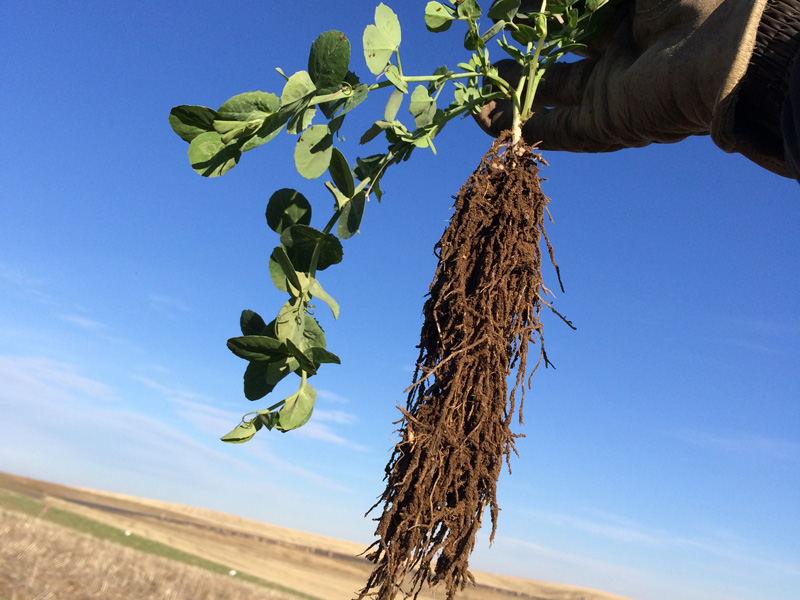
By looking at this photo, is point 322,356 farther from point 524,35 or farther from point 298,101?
point 524,35

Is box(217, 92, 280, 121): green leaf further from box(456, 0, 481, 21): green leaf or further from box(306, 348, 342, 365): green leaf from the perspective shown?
box(456, 0, 481, 21): green leaf

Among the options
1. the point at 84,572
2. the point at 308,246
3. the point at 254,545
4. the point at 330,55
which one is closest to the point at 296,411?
the point at 308,246

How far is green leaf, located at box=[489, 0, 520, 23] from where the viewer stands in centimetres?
119

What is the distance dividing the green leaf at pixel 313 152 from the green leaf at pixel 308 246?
97 mm

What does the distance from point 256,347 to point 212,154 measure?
321 mm

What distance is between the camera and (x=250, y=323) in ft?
3.35

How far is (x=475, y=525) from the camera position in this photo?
108cm

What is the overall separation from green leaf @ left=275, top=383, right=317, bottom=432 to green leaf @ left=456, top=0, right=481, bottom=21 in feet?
2.71

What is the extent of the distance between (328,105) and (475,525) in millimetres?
781

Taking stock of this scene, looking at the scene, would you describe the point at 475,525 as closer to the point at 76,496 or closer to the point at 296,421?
the point at 296,421

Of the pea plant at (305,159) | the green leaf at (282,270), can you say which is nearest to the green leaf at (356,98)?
the pea plant at (305,159)

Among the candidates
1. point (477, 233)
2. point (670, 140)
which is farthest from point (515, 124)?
point (670, 140)

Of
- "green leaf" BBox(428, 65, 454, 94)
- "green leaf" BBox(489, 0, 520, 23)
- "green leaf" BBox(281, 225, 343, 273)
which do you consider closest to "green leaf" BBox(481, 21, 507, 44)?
"green leaf" BBox(489, 0, 520, 23)

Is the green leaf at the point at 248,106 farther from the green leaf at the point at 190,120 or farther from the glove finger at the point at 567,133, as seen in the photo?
the glove finger at the point at 567,133
